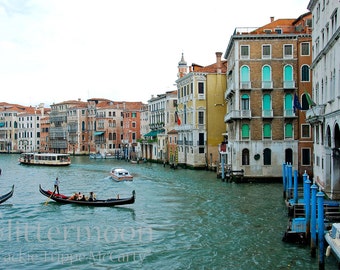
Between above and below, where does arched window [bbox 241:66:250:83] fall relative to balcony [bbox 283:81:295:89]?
above

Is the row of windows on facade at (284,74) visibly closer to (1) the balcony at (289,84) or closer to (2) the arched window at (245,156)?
(1) the balcony at (289,84)

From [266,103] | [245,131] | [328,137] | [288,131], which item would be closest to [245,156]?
[245,131]

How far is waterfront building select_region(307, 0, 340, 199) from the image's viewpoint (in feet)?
48.9

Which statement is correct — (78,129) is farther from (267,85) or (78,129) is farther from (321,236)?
(321,236)

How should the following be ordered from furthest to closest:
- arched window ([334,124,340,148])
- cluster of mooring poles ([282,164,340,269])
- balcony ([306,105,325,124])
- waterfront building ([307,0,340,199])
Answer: balcony ([306,105,325,124]) → arched window ([334,124,340,148]) → waterfront building ([307,0,340,199]) → cluster of mooring poles ([282,164,340,269])

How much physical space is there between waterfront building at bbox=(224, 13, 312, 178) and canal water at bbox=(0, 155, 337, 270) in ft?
9.27

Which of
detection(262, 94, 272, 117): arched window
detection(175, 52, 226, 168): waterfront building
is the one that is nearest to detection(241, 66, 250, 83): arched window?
detection(262, 94, 272, 117): arched window

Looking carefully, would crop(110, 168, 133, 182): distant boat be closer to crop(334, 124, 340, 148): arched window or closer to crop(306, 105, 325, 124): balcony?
crop(306, 105, 325, 124): balcony

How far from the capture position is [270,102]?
25.6 metres

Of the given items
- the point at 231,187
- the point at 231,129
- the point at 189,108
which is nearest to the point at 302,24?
the point at 231,129

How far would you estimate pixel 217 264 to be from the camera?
10961mm

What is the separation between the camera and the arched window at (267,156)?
25.5m

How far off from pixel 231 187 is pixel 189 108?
14.7 meters

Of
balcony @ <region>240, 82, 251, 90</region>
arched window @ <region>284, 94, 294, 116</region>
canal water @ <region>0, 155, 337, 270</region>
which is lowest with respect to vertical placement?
canal water @ <region>0, 155, 337, 270</region>
